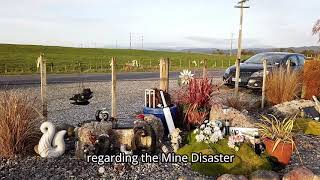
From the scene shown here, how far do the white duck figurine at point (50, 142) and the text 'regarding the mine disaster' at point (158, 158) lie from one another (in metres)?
0.51

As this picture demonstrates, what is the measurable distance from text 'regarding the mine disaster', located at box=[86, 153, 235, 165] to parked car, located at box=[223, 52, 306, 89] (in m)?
6.99

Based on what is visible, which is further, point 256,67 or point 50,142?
point 256,67

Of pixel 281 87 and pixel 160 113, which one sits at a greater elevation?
pixel 281 87

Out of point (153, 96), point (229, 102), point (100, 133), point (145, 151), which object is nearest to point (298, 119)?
point (229, 102)

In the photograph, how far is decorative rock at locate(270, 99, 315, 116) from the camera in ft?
30.2

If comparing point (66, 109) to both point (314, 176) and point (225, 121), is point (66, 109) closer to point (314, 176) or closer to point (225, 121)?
point (225, 121)

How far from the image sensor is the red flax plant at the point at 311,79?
35.4 ft

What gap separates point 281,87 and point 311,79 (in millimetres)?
1129

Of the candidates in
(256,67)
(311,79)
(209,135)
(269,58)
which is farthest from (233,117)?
(269,58)

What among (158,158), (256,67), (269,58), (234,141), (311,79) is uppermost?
(269,58)

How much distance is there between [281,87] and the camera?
10398mm

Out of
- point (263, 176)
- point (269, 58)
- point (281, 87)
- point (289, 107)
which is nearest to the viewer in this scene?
point (263, 176)

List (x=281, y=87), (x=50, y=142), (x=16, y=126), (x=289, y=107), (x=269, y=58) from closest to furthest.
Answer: (x=16, y=126) → (x=50, y=142) → (x=289, y=107) → (x=281, y=87) → (x=269, y=58)

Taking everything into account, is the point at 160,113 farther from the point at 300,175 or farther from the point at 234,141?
the point at 300,175
